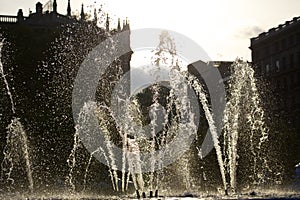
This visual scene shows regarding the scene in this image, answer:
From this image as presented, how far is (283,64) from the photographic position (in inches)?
3322

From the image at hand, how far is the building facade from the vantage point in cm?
8025

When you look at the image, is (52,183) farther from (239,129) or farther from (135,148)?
(239,129)

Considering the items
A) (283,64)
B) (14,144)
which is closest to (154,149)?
(14,144)

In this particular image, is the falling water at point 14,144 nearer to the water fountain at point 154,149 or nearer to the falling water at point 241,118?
the water fountain at point 154,149

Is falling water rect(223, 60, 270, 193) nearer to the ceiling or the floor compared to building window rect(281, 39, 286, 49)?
nearer to the floor

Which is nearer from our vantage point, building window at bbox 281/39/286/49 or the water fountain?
the water fountain

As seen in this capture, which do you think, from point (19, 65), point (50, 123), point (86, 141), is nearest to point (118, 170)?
point (86, 141)

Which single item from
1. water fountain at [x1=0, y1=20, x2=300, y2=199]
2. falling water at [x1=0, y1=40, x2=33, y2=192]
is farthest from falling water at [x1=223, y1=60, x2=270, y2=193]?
falling water at [x1=0, y1=40, x2=33, y2=192]

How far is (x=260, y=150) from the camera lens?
1764 inches

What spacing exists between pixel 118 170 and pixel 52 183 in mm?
5018

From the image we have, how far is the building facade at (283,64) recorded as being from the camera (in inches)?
3159

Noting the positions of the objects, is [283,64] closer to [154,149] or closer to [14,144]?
[154,149]

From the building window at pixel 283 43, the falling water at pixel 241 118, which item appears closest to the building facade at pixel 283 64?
the building window at pixel 283 43

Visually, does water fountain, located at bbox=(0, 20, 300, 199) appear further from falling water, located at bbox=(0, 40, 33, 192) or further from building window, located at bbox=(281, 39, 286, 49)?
building window, located at bbox=(281, 39, 286, 49)
